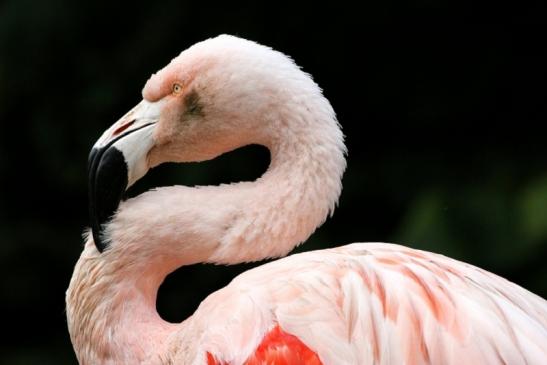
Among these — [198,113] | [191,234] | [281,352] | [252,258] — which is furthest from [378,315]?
[198,113]

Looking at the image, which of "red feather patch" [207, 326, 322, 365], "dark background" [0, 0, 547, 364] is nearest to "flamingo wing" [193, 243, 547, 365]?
"red feather patch" [207, 326, 322, 365]

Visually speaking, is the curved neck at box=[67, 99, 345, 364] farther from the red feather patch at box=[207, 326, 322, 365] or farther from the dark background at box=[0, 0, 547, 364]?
the dark background at box=[0, 0, 547, 364]

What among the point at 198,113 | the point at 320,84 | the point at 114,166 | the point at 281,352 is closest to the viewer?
the point at 281,352

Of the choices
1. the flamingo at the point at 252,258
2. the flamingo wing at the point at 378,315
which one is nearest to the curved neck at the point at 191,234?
the flamingo at the point at 252,258

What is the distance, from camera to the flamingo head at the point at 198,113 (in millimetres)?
2270

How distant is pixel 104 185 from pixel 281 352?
0.62 m

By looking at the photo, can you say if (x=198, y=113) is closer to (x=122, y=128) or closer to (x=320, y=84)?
(x=122, y=128)

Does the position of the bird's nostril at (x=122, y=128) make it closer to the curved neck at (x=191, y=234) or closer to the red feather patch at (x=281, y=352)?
the curved neck at (x=191, y=234)

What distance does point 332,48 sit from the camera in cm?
468

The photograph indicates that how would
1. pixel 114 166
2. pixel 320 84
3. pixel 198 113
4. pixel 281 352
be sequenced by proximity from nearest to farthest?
pixel 281 352
pixel 114 166
pixel 198 113
pixel 320 84

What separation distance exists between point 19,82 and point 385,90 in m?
1.79

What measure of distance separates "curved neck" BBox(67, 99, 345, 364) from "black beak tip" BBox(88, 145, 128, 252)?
→ 0.09ft

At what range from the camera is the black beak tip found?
7.34 ft

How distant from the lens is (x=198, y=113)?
7.68ft
